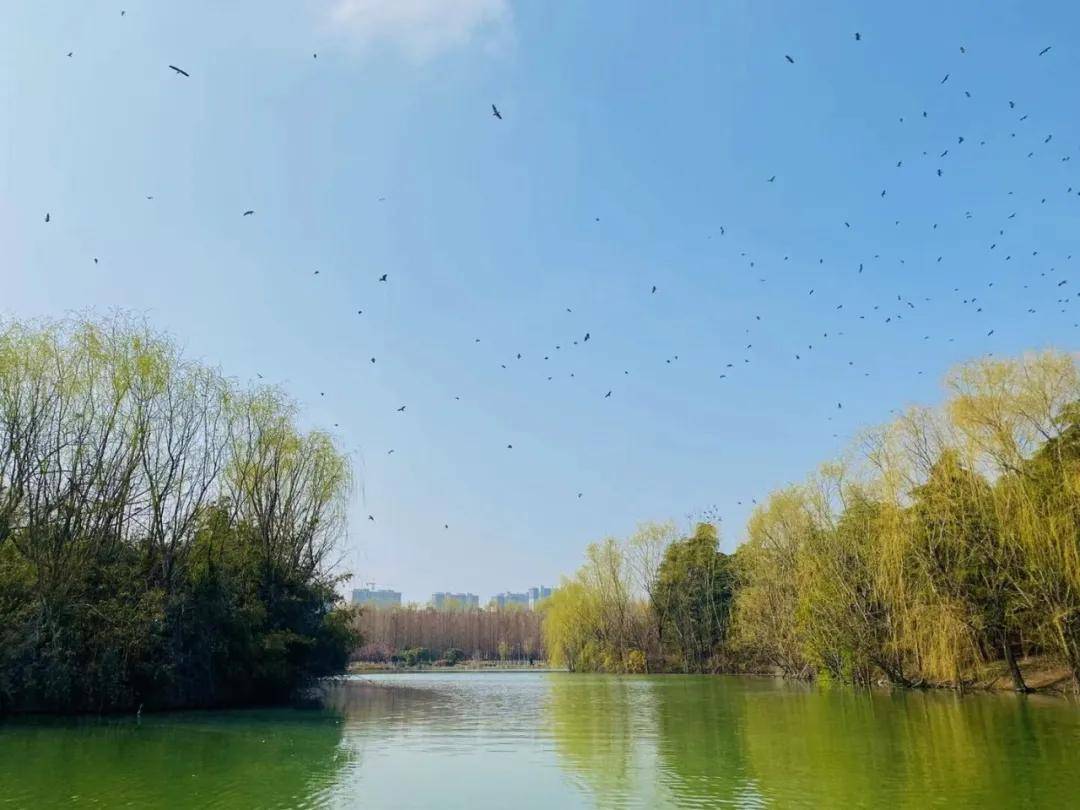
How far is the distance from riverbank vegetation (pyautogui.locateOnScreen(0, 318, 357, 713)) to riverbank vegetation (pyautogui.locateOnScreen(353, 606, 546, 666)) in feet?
259

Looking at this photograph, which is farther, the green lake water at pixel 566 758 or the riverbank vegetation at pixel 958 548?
the riverbank vegetation at pixel 958 548

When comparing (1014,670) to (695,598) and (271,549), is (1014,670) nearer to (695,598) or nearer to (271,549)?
(271,549)

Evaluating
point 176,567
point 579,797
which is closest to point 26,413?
point 176,567

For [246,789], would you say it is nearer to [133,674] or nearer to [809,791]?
[809,791]

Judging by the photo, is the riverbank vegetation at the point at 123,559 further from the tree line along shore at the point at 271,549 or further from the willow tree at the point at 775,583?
the willow tree at the point at 775,583

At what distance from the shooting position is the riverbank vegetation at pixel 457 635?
355ft

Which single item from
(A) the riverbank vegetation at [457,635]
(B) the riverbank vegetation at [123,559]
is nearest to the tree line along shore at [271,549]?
(B) the riverbank vegetation at [123,559]

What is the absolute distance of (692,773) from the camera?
12.4 metres

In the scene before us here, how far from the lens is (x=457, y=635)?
11444 cm

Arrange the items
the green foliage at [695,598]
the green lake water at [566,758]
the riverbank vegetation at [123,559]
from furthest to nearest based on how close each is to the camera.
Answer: the green foliage at [695,598]
the riverbank vegetation at [123,559]
the green lake water at [566,758]

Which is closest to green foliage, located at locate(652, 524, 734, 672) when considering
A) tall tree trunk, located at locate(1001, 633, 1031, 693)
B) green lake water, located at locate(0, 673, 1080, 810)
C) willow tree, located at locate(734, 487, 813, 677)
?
willow tree, located at locate(734, 487, 813, 677)

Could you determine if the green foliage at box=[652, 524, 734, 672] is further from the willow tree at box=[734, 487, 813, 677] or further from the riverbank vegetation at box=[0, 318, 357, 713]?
the riverbank vegetation at box=[0, 318, 357, 713]

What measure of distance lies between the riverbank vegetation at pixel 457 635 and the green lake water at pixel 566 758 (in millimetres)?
86622

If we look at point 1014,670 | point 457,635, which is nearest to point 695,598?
point 1014,670
